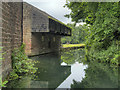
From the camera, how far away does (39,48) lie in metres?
18.3

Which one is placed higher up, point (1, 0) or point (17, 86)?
point (1, 0)

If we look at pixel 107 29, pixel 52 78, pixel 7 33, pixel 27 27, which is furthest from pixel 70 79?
pixel 27 27

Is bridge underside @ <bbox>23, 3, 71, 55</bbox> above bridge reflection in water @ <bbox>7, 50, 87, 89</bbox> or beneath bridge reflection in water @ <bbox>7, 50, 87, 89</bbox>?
above

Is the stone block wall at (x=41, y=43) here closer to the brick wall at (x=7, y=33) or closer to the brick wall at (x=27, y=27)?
the brick wall at (x=27, y=27)

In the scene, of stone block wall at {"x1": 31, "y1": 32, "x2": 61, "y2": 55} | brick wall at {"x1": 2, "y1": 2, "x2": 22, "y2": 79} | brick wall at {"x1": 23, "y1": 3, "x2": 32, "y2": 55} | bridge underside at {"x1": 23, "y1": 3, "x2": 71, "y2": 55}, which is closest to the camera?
brick wall at {"x1": 2, "y1": 2, "x2": 22, "y2": 79}

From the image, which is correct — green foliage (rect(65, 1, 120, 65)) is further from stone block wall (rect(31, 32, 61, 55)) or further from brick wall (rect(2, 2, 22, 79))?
stone block wall (rect(31, 32, 61, 55))

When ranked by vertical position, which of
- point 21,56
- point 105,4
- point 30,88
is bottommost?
point 30,88

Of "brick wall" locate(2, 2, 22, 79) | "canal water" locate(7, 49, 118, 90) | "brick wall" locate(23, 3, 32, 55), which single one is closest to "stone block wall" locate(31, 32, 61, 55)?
"brick wall" locate(23, 3, 32, 55)

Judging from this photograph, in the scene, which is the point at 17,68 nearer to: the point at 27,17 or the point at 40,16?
the point at 40,16

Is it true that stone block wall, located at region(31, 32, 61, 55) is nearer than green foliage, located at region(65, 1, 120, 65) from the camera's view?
No

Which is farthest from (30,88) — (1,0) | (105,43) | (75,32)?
(75,32)

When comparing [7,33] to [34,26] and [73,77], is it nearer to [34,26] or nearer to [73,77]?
[73,77]

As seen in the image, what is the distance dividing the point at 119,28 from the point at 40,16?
9.08 metres

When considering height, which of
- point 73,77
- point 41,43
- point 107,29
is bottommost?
point 73,77
